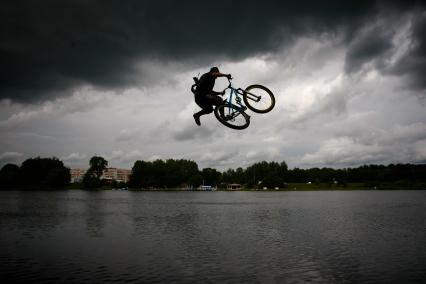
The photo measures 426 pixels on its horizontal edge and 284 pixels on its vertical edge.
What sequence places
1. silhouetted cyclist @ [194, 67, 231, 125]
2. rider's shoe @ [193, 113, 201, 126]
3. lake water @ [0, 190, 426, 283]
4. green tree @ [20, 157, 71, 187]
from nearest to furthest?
1. silhouetted cyclist @ [194, 67, 231, 125]
2. rider's shoe @ [193, 113, 201, 126]
3. lake water @ [0, 190, 426, 283]
4. green tree @ [20, 157, 71, 187]

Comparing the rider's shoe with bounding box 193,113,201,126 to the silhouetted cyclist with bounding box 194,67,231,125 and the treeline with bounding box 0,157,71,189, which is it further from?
the treeline with bounding box 0,157,71,189

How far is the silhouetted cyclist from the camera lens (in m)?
12.5

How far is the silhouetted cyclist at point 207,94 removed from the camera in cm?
1247

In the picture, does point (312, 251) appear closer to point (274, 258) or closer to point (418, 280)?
point (274, 258)

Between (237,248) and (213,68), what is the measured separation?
62.2 feet

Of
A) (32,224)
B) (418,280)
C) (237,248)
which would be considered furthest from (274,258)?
(32,224)

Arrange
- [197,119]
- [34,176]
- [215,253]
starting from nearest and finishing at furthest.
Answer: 1. [197,119]
2. [215,253]
3. [34,176]

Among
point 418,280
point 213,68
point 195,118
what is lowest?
point 418,280

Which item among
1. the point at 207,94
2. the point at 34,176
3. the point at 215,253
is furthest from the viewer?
the point at 34,176

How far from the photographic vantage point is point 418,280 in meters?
20.3

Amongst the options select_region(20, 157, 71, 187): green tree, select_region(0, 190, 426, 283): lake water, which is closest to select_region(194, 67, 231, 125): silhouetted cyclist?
select_region(0, 190, 426, 283): lake water

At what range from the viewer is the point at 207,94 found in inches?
510

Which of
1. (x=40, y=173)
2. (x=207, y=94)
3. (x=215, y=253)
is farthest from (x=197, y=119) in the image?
(x=40, y=173)

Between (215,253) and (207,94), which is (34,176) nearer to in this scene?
(215,253)
